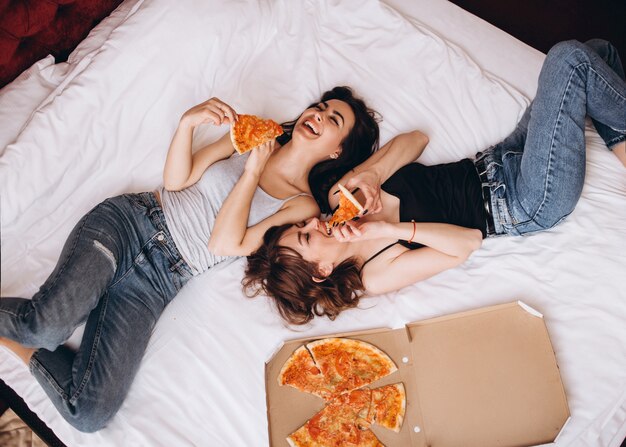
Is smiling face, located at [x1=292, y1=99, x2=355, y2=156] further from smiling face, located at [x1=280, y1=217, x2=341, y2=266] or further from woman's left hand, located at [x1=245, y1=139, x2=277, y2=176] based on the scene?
smiling face, located at [x1=280, y1=217, x2=341, y2=266]

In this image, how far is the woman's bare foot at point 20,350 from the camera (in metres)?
1.97

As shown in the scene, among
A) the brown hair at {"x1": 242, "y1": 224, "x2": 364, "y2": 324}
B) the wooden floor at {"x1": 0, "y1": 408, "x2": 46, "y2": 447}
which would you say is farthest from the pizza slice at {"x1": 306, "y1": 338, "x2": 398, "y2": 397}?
the wooden floor at {"x1": 0, "y1": 408, "x2": 46, "y2": 447}

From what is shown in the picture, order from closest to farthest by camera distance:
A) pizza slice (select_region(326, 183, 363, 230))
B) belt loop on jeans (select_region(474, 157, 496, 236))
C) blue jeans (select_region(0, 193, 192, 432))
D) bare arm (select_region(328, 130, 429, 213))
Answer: blue jeans (select_region(0, 193, 192, 432)), pizza slice (select_region(326, 183, 363, 230)), bare arm (select_region(328, 130, 429, 213)), belt loop on jeans (select_region(474, 157, 496, 236))

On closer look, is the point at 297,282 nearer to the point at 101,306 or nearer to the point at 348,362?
the point at 348,362

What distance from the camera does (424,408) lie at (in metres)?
1.97

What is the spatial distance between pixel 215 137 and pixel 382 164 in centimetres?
88

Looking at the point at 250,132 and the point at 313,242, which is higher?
the point at 250,132

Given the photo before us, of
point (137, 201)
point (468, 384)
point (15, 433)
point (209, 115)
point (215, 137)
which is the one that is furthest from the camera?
point (215, 137)

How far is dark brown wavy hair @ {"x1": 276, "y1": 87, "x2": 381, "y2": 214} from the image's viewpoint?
232cm

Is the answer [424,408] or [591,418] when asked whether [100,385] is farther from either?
[591,418]

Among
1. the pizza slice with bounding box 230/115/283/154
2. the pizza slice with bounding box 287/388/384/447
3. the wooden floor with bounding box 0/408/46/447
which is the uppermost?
the pizza slice with bounding box 230/115/283/154

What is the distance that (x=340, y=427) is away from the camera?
1.98m

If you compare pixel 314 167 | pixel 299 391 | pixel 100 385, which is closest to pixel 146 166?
pixel 314 167

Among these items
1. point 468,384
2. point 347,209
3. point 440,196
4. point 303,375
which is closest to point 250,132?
point 347,209
